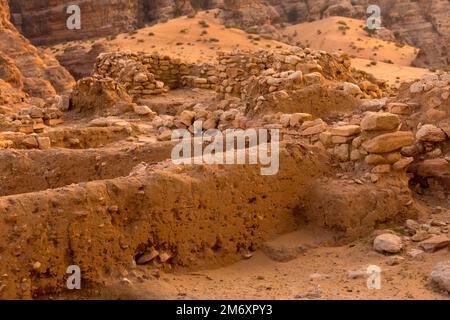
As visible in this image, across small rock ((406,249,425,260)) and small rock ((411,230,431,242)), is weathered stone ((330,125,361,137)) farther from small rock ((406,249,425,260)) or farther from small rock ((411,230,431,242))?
small rock ((406,249,425,260))

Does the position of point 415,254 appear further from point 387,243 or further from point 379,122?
point 379,122

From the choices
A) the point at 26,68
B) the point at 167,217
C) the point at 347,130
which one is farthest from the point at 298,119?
the point at 26,68

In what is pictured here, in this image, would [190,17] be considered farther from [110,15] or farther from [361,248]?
[361,248]

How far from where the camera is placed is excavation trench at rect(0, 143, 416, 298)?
4039 millimetres

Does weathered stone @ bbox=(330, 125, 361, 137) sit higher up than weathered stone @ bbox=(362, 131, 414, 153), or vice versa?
weathered stone @ bbox=(330, 125, 361, 137)

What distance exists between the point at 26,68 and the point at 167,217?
51.7 ft

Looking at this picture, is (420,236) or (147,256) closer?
(147,256)

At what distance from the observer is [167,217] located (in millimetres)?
4637

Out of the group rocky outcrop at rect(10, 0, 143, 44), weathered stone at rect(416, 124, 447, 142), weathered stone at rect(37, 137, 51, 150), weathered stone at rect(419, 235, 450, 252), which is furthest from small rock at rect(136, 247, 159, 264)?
rocky outcrop at rect(10, 0, 143, 44)

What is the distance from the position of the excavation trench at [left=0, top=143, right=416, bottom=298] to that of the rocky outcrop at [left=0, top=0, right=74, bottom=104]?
12563mm


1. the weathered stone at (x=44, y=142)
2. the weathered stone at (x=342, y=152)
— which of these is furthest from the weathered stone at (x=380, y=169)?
the weathered stone at (x=44, y=142)

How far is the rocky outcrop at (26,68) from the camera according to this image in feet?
54.3

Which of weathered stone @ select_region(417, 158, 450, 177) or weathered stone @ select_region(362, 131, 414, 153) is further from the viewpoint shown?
weathered stone @ select_region(417, 158, 450, 177)

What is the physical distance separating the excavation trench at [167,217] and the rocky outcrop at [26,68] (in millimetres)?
12563
